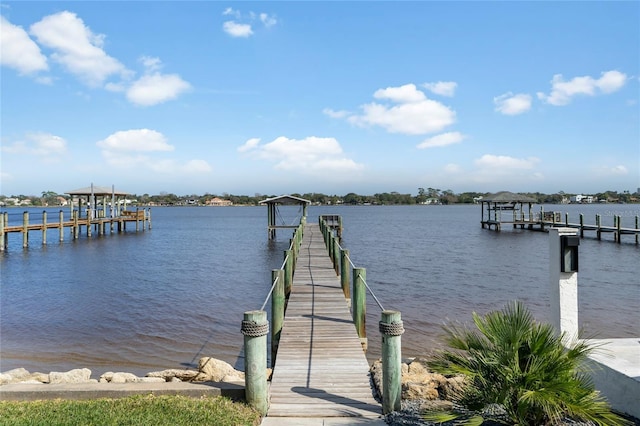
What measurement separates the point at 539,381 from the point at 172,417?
3745mm

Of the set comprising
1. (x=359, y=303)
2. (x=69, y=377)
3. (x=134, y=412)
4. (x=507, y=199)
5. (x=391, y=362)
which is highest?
(x=507, y=199)

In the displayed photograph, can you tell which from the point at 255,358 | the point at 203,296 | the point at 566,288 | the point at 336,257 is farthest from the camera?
the point at 203,296

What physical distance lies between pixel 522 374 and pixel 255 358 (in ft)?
9.16

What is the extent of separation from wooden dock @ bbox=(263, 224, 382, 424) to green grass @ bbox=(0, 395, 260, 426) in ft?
1.62

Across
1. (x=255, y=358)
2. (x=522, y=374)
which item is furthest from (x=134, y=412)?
(x=522, y=374)

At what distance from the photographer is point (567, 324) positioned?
19.4 feet

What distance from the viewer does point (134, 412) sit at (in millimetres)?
4984

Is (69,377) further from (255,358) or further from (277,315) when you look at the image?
(255,358)

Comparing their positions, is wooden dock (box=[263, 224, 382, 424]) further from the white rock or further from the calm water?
the white rock

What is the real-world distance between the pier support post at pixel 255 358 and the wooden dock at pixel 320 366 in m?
0.24

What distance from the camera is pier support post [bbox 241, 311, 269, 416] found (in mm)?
5102

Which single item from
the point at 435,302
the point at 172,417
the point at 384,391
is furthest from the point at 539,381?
the point at 435,302

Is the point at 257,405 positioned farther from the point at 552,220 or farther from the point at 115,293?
the point at 552,220

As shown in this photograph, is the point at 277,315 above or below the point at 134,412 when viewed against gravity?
above
